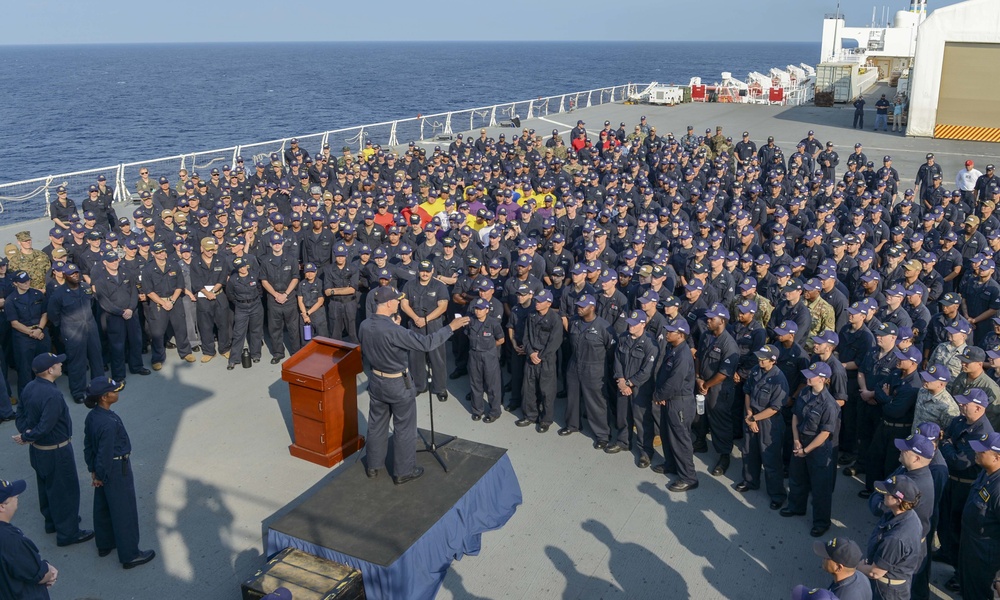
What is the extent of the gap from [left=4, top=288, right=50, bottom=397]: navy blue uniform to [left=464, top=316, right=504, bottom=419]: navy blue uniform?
17.7 feet

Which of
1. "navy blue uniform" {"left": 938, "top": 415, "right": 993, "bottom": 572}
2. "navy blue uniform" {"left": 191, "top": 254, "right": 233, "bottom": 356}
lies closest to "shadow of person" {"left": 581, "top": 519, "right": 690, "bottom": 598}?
"navy blue uniform" {"left": 938, "top": 415, "right": 993, "bottom": 572}

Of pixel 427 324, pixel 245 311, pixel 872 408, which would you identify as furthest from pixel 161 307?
pixel 872 408

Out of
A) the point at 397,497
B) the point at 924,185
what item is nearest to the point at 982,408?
the point at 397,497

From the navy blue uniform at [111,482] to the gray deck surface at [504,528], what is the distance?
25 centimetres

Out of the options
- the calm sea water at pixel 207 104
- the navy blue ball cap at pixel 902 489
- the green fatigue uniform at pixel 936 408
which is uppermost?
the navy blue ball cap at pixel 902 489

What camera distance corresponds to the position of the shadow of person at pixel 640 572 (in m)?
6.21

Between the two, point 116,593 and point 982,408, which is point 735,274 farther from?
point 116,593

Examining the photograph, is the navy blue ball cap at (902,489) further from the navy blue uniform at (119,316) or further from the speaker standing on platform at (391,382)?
the navy blue uniform at (119,316)

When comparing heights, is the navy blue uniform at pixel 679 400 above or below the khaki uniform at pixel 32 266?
below

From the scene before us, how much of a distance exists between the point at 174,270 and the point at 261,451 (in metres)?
3.68

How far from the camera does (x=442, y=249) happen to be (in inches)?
449

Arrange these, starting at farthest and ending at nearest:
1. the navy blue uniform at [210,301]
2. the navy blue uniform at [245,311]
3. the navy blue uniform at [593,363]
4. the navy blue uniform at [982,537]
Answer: the navy blue uniform at [210,301] → the navy blue uniform at [245,311] → the navy blue uniform at [593,363] → the navy blue uniform at [982,537]

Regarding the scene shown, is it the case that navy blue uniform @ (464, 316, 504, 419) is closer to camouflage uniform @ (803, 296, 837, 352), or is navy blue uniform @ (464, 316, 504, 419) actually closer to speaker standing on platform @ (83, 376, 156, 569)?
camouflage uniform @ (803, 296, 837, 352)

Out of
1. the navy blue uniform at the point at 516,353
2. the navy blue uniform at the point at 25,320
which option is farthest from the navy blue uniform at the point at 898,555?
the navy blue uniform at the point at 25,320
